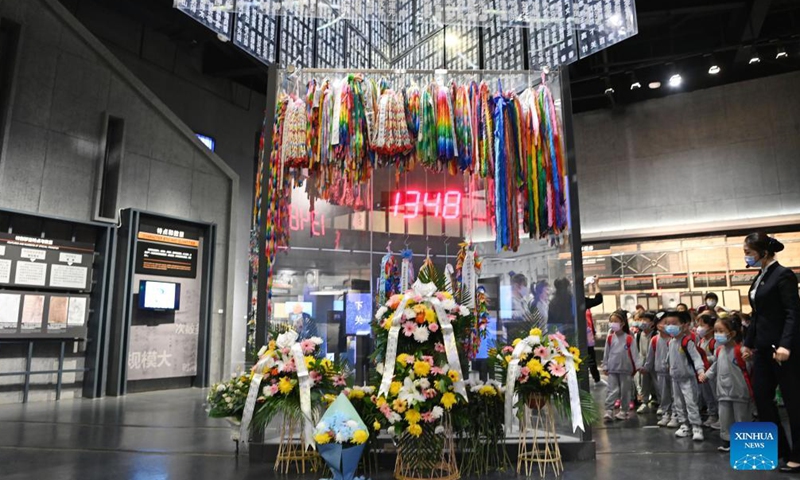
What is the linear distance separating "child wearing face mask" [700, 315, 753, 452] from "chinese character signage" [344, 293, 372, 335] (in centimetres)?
298

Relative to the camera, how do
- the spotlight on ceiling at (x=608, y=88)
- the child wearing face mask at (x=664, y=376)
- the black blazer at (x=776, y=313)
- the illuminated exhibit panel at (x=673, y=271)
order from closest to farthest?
the black blazer at (x=776, y=313)
the child wearing face mask at (x=664, y=376)
the illuminated exhibit panel at (x=673, y=271)
the spotlight on ceiling at (x=608, y=88)

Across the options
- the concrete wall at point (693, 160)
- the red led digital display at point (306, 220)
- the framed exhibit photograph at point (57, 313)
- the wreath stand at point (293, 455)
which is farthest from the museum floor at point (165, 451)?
the concrete wall at point (693, 160)

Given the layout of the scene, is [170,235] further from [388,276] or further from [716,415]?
[716,415]

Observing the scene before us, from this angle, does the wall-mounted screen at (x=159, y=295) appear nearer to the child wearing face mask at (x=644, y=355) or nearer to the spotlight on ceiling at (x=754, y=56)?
the child wearing face mask at (x=644, y=355)

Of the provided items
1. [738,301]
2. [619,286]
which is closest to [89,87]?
[619,286]

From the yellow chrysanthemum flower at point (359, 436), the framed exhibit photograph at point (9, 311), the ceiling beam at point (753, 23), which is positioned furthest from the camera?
the ceiling beam at point (753, 23)

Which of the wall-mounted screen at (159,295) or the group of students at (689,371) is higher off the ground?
the wall-mounted screen at (159,295)

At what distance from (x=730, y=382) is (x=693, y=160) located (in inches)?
311

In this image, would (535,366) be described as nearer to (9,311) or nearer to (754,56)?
(9,311)

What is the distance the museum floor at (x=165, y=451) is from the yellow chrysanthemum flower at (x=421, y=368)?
2.85ft

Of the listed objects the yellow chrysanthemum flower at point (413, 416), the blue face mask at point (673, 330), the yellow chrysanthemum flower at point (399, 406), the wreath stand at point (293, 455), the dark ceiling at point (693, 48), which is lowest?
the wreath stand at point (293, 455)

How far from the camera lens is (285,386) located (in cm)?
339

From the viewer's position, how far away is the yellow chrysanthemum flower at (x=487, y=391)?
340 cm

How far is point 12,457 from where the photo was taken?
3998mm
